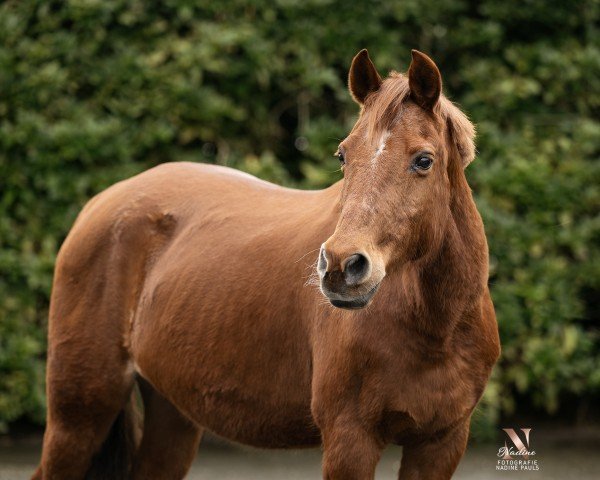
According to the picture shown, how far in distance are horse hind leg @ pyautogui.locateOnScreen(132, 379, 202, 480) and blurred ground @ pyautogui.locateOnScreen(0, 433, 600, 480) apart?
206 cm

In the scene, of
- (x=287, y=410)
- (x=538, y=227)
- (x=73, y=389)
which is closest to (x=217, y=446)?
(x=538, y=227)

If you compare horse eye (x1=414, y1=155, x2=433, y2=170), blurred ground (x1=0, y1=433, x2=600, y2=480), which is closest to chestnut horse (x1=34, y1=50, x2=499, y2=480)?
horse eye (x1=414, y1=155, x2=433, y2=170)

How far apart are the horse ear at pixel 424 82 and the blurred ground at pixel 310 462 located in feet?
12.7

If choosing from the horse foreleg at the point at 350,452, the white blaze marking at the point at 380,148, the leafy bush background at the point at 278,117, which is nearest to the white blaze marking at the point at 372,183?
the white blaze marking at the point at 380,148

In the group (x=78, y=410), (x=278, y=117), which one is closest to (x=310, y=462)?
(x=278, y=117)

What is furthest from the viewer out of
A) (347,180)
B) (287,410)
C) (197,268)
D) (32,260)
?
(32,260)

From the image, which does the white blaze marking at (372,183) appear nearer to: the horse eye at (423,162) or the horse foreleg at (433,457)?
→ the horse eye at (423,162)

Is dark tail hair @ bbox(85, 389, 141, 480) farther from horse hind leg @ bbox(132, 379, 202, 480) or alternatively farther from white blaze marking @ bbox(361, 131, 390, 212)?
white blaze marking @ bbox(361, 131, 390, 212)

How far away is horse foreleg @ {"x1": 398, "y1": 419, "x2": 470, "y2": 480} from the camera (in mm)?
3434

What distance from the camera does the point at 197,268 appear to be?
→ 4047 millimetres

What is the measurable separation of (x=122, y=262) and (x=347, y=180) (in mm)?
1519

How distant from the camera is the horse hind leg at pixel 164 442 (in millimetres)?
4445

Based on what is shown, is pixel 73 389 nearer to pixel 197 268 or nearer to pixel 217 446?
pixel 197 268

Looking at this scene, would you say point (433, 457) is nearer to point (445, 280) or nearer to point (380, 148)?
point (445, 280)
